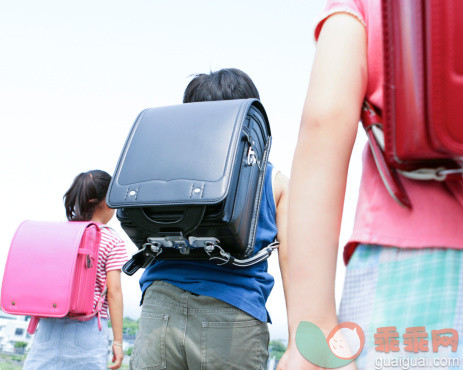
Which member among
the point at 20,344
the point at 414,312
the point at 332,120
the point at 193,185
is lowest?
the point at 20,344

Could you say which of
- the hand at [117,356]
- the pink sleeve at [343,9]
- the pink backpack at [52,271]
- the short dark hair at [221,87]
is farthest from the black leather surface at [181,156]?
the hand at [117,356]

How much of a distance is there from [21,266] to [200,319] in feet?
5.16

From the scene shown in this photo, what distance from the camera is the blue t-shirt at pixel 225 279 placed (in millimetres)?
1667

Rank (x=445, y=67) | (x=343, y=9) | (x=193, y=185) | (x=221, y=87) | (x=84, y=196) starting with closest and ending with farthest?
(x=445, y=67)
(x=343, y=9)
(x=193, y=185)
(x=221, y=87)
(x=84, y=196)

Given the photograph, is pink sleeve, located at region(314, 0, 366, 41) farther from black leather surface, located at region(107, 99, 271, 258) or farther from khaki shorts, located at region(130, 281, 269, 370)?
khaki shorts, located at region(130, 281, 269, 370)

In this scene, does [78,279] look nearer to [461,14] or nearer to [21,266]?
[21,266]

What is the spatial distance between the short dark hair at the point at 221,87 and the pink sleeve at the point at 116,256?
1.18 metres

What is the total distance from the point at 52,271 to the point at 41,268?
0.25ft

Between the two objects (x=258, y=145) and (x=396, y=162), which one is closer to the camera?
(x=396, y=162)

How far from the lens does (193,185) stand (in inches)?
59.7

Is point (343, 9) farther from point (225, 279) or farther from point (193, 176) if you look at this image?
point (225, 279)

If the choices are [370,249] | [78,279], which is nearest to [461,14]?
[370,249]

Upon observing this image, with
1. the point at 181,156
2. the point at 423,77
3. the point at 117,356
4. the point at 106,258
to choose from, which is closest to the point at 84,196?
the point at 106,258

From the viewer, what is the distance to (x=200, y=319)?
165cm
